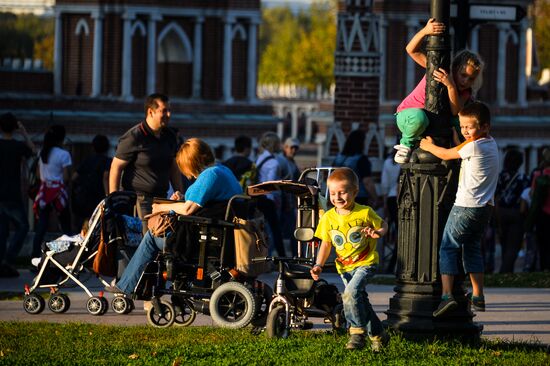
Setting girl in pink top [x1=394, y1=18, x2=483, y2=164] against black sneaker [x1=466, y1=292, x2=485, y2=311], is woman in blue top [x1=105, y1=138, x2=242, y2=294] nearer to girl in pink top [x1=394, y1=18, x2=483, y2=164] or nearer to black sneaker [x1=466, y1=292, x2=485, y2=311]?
girl in pink top [x1=394, y1=18, x2=483, y2=164]

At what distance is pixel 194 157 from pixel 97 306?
1.67 meters

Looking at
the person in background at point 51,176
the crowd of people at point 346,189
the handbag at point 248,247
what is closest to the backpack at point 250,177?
the crowd of people at point 346,189

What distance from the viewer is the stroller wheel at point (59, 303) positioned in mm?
13695

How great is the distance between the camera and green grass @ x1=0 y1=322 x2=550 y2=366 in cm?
1052

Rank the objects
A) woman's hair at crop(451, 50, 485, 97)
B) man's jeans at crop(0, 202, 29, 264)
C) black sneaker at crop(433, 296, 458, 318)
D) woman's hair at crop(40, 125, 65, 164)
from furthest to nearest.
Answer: woman's hair at crop(40, 125, 65, 164), man's jeans at crop(0, 202, 29, 264), woman's hair at crop(451, 50, 485, 97), black sneaker at crop(433, 296, 458, 318)

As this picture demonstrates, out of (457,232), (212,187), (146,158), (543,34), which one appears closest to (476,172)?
(457,232)

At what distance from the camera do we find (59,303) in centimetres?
1370

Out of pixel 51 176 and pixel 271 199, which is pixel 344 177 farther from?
pixel 271 199

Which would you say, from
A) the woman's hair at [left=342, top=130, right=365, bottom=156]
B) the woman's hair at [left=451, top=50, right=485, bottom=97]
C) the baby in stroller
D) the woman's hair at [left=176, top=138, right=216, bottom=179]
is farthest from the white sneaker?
the woman's hair at [left=342, top=130, right=365, bottom=156]

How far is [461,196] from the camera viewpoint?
448 inches

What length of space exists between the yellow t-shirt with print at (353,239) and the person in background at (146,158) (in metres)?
3.13

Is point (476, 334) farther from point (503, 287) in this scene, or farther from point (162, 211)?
point (503, 287)

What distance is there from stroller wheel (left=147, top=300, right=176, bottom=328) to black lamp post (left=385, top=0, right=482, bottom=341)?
6.84 ft

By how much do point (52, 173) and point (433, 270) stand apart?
754cm
